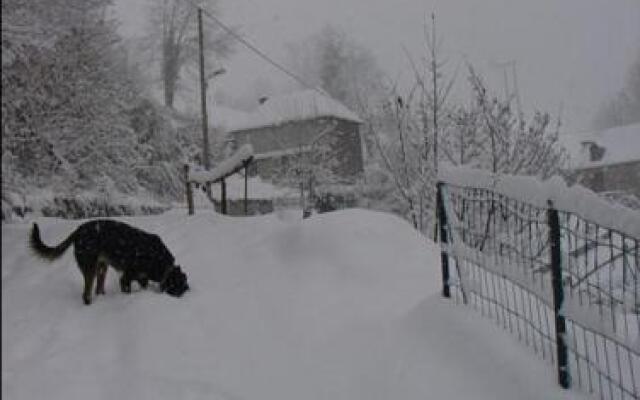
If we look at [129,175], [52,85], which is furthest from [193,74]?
[52,85]

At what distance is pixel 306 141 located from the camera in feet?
100

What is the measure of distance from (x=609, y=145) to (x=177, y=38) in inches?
860

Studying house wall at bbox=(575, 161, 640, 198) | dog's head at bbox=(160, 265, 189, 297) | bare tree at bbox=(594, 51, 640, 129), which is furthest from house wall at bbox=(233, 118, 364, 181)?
dog's head at bbox=(160, 265, 189, 297)

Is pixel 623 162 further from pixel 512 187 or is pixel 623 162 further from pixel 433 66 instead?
pixel 512 187

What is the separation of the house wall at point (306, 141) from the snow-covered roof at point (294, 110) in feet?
1.01

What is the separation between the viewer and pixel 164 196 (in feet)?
63.6

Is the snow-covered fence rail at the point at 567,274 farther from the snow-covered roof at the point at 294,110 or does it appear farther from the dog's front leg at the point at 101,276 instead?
the snow-covered roof at the point at 294,110

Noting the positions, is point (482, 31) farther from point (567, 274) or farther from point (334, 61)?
point (334, 61)

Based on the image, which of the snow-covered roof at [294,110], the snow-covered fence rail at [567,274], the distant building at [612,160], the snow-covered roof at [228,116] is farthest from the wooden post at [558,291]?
the snow-covered roof at [228,116]

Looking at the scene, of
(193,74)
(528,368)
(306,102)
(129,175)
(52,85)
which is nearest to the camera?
(528,368)

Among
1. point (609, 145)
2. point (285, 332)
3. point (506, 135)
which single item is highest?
point (609, 145)

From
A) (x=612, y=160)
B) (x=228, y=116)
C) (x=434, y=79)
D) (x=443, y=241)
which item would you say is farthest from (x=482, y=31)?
(x=228, y=116)

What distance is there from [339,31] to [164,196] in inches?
935

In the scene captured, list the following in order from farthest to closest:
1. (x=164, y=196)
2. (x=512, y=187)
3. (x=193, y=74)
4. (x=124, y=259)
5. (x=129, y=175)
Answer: (x=193, y=74), (x=164, y=196), (x=129, y=175), (x=124, y=259), (x=512, y=187)
